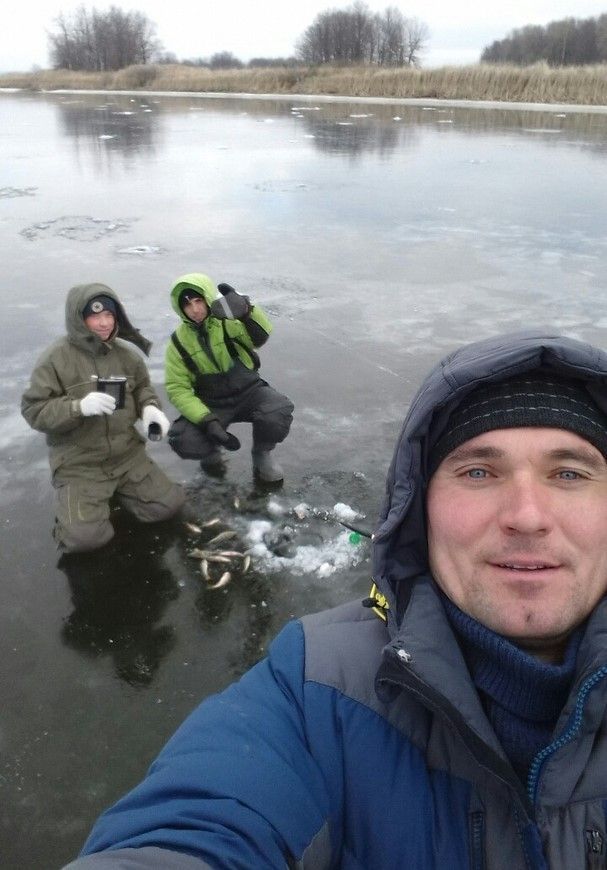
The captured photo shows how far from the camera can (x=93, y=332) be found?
13.0 ft

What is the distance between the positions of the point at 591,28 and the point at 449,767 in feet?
297

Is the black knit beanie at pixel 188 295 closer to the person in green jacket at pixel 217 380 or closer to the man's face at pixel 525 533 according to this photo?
the person in green jacket at pixel 217 380

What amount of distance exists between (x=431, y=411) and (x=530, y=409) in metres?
0.24

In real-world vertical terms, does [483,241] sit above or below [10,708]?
above

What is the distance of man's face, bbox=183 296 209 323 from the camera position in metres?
4.39

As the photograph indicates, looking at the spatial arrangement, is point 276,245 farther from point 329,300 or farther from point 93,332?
point 93,332

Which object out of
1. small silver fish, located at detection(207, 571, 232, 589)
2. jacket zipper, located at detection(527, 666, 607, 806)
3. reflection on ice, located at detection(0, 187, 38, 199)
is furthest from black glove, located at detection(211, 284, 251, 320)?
reflection on ice, located at detection(0, 187, 38, 199)

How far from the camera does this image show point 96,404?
381 cm

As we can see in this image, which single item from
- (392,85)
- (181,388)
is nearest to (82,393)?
(181,388)

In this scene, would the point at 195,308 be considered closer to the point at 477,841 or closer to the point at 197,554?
the point at 197,554

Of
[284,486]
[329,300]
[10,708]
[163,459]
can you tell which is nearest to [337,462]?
[284,486]

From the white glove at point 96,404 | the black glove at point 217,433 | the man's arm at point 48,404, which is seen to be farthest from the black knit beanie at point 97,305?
the black glove at point 217,433

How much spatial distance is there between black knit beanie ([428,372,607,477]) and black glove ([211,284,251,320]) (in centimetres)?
297

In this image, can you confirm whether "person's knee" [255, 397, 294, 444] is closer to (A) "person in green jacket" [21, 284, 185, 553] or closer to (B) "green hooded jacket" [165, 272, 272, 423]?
(B) "green hooded jacket" [165, 272, 272, 423]
